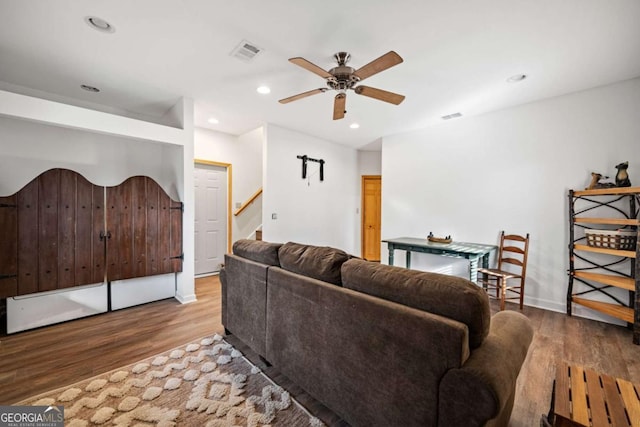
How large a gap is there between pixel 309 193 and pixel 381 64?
3160 millimetres

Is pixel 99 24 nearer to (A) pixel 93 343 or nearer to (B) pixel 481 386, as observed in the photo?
(A) pixel 93 343

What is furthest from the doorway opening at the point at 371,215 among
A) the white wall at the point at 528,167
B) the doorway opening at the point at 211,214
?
the doorway opening at the point at 211,214

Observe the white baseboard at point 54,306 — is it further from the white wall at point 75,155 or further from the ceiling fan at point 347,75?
the ceiling fan at point 347,75

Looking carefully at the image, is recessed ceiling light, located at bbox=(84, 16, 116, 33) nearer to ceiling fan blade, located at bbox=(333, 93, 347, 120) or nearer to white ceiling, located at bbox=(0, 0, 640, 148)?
white ceiling, located at bbox=(0, 0, 640, 148)

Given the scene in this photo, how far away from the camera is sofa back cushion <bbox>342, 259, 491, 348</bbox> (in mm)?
1077

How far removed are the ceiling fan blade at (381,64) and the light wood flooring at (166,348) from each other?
2.42 meters

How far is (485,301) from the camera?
3.63 feet

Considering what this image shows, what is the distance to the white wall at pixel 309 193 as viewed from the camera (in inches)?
171

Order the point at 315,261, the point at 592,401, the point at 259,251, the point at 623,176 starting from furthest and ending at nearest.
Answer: the point at 623,176
the point at 259,251
the point at 315,261
the point at 592,401

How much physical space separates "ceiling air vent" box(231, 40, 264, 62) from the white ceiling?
0.20 feet

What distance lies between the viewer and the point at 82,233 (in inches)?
114

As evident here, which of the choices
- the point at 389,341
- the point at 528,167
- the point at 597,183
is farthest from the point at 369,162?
the point at 389,341

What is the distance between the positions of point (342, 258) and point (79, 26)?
107 inches

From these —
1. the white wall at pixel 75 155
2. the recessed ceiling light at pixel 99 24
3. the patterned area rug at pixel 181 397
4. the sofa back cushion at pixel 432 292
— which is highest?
the recessed ceiling light at pixel 99 24
